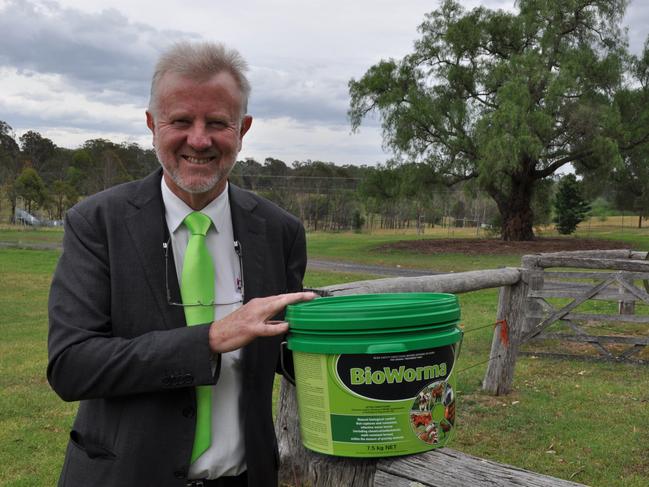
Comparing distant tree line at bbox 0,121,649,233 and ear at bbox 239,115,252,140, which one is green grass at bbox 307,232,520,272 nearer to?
distant tree line at bbox 0,121,649,233

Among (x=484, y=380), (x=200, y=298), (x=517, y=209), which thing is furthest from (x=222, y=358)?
(x=517, y=209)

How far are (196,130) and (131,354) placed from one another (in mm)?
625

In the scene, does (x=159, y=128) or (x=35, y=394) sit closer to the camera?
(x=159, y=128)

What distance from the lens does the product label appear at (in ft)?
5.22

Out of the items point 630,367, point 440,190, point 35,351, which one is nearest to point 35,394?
point 35,351

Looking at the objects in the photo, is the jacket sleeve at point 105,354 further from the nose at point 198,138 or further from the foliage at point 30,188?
the foliage at point 30,188

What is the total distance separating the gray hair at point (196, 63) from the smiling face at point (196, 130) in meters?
0.02

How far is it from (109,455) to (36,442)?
406cm

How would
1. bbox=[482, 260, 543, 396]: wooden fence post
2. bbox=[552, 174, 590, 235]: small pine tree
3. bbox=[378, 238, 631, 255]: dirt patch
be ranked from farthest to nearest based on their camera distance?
bbox=[552, 174, 590, 235]: small pine tree, bbox=[378, 238, 631, 255]: dirt patch, bbox=[482, 260, 543, 396]: wooden fence post

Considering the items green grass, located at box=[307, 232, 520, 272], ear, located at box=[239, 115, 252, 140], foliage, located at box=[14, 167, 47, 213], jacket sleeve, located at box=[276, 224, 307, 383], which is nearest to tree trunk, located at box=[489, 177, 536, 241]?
green grass, located at box=[307, 232, 520, 272]

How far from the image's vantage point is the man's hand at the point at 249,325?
1671mm

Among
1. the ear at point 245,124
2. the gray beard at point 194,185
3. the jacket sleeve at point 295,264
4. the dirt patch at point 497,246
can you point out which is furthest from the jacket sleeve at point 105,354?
the dirt patch at point 497,246

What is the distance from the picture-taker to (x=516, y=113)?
83.5ft

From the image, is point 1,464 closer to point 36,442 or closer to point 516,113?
point 36,442
